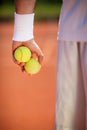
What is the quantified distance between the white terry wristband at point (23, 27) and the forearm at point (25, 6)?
17 millimetres

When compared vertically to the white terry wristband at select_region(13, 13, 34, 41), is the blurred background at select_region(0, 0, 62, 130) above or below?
below

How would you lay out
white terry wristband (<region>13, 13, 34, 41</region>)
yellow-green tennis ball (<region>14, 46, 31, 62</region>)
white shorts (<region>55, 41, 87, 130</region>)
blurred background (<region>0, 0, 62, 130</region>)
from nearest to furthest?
white shorts (<region>55, 41, 87, 130</region>) → white terry wristband (<region>13, 13, 34, 41</region>) → yellow-green tennis ball (<region>14, 46, 31, 62</region>) → blurred background (<region>0, 0, 62, 130</region>)

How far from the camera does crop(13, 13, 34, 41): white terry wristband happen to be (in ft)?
4.48

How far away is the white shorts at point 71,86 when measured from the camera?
1.20m

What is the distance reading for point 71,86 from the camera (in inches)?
49.2

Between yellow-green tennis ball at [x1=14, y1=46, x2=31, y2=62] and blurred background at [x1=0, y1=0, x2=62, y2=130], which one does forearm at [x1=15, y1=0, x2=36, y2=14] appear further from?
blurred background at [x1=0, y1=0, x2=62, y2=130]

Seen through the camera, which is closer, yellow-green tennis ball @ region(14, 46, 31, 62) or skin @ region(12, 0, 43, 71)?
skin @ region(12, 0, 43, 71)

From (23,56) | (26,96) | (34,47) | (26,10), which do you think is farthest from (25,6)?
(26,96)

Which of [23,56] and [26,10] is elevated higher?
[26,10]

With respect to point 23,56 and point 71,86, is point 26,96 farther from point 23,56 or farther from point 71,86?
point 71,86

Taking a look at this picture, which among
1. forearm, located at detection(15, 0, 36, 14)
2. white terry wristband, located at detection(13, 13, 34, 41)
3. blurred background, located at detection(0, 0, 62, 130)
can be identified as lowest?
blurred background, located at detection(0, 0, 62, 130)

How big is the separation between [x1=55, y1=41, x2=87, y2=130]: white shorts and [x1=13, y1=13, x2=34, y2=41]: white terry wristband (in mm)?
165

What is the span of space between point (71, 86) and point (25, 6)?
11.7 inches

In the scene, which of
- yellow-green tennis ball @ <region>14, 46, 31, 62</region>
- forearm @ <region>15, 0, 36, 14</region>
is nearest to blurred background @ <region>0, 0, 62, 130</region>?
yellow-green tennis ball @ <region>14, 46, 31, 62</region>
